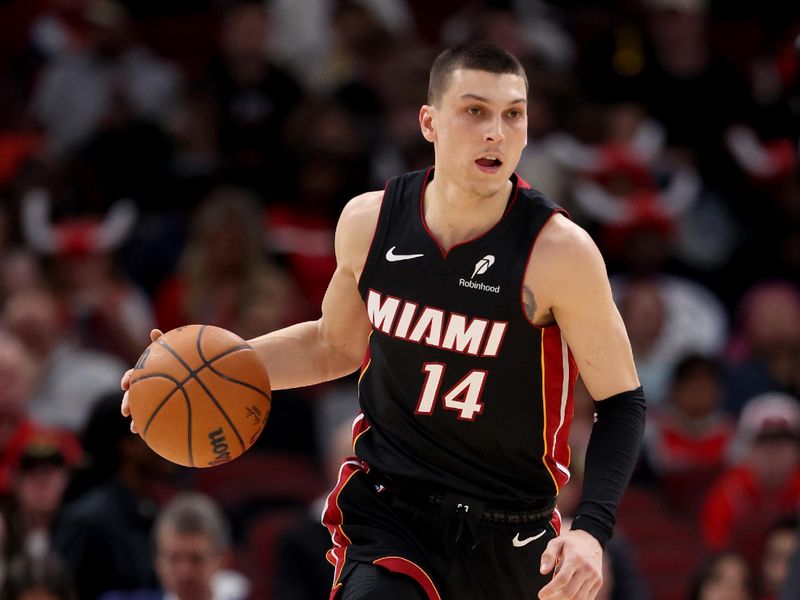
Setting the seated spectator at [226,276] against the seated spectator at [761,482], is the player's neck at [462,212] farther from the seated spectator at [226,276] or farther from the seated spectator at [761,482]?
the seated spectator at [226,276]

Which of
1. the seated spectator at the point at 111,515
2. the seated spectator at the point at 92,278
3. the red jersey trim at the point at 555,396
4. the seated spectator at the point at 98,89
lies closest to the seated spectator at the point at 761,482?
the seated spectator at the point at 111,515

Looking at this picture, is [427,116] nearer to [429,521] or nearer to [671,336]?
[429,521]

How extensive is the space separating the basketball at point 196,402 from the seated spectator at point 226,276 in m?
4.53

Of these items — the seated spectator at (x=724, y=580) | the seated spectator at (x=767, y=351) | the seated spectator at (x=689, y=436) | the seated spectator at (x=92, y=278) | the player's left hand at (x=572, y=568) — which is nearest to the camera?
the player's left hand at (x=572, y=568)

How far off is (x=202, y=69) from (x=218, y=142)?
1.63 metres

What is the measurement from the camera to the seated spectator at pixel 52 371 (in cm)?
905

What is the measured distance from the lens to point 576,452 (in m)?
8.47

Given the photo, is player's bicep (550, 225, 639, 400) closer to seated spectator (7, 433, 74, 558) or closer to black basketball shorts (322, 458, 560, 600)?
black basketball shorts (322, 458, 560, 600)

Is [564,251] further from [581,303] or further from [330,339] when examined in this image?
[330,339]

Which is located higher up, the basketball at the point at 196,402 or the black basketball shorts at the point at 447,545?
the basketball at the point at 196,402

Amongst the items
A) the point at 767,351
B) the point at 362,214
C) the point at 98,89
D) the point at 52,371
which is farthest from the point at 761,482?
the point at 98,89

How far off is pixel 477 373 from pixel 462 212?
0.53 metres

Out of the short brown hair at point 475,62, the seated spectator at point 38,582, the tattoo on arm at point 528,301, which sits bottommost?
the seated spectator at point 38,582

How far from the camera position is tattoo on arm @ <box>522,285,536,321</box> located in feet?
15.1
